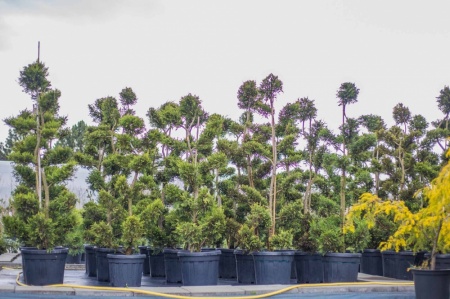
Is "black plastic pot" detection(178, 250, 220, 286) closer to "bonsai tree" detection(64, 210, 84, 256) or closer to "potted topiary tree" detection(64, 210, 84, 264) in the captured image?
"potted topiary tree" detection(64, 210, 84, 264)

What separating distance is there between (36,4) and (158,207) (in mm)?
4035

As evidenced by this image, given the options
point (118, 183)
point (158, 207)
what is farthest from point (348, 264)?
point (118, 183)

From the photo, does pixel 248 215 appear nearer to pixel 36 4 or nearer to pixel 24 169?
pixel 24 169

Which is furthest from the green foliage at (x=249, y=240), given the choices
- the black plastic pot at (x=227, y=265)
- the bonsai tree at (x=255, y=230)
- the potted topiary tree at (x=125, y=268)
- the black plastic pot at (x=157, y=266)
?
the black plastic pot at (x=157, y=266)

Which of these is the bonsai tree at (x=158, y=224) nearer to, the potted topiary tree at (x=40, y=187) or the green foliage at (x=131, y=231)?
the green foliage at (x=131, y=231)

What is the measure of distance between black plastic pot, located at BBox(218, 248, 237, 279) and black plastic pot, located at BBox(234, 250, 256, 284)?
65 cm

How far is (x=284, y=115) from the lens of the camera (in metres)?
12.4

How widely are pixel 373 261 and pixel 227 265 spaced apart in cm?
339

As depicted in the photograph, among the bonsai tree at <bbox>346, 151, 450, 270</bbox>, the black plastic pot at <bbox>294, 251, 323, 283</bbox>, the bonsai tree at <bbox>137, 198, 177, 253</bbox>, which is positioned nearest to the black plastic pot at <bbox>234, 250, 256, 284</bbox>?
the black plastic pot at <bbox>294, 251, 323, 283</bbox>

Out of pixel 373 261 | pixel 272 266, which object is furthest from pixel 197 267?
pixel 373 261

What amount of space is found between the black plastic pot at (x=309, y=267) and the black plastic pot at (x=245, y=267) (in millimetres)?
940

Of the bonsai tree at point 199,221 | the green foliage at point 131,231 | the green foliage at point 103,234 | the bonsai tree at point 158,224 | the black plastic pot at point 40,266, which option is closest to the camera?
the black plastic pot at point 40,266

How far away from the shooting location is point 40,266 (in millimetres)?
9562

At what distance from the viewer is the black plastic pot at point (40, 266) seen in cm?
955
